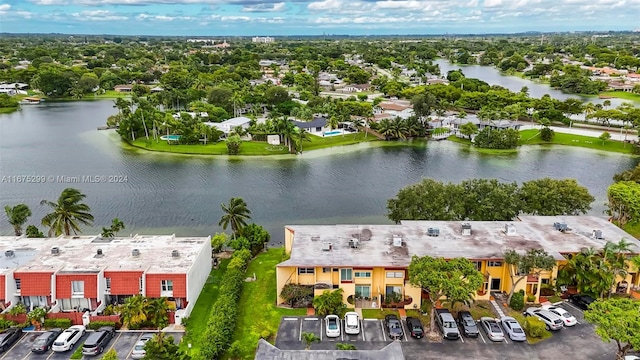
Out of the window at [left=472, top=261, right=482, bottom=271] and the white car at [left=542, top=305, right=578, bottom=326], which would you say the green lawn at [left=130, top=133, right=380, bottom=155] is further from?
the white car at [left=542, top=305, right=578, bottom=326]

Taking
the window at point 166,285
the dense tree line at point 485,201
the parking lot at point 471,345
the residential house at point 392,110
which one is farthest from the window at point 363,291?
the residential house at point 392,110

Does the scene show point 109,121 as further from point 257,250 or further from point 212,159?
point 257,250

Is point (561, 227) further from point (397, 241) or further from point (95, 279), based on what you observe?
point (95, 279)

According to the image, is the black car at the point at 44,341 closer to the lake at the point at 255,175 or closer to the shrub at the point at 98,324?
the shrub at the point at 98,324

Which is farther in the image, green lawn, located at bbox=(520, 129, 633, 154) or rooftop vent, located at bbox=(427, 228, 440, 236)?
green lawn, located at bbox=(520, 129, 633, 154)

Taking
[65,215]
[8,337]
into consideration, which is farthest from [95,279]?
[65,215]

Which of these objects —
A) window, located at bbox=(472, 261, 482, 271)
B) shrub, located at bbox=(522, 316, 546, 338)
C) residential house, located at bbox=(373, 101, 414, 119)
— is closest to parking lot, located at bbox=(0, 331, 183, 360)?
window, located at bbox=(472, 261, 482, 271)
